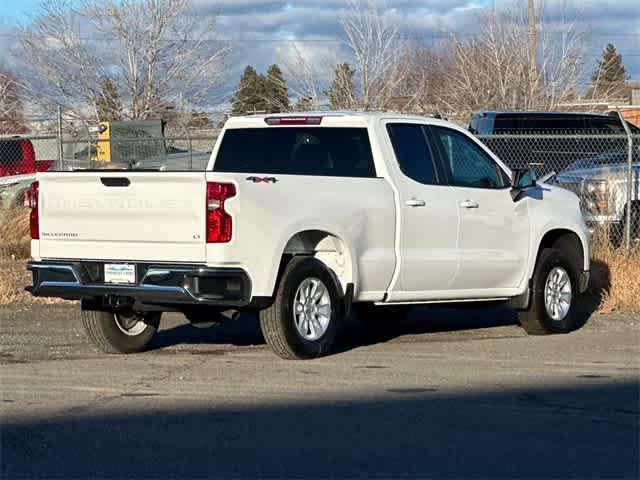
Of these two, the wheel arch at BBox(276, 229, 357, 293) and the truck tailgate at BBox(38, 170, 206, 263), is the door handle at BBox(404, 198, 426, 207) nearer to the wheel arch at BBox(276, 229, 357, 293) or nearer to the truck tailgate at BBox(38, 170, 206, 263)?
the wheel arch at BBox(276, 229, 357, 293)

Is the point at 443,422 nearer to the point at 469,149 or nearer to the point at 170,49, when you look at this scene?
the point at 469,149

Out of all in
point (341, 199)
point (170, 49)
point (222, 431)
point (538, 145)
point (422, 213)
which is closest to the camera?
point (222, 431)

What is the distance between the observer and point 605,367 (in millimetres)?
9711

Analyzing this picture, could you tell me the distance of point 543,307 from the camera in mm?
11617

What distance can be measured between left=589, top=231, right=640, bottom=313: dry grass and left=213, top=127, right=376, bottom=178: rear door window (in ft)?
13.7

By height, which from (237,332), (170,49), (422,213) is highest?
(170,49)

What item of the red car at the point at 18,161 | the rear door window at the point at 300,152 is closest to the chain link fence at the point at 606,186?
the rear door window at the point at 300,152

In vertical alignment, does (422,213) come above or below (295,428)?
above

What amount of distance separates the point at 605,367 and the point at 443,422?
2702mm

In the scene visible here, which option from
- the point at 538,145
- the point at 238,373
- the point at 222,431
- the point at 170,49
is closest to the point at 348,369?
the point at 238,373

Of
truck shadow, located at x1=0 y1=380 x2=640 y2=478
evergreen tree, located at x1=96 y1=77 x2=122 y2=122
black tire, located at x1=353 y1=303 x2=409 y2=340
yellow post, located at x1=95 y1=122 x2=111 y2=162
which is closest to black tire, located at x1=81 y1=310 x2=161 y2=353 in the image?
truck shadow, located at x1=0 y1=380 x2=640 y2=478

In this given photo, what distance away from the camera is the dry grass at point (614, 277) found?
13492 mm

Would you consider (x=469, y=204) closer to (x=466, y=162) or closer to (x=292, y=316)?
(x=466, y=162)

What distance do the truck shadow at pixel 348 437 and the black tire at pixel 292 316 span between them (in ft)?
4.03
